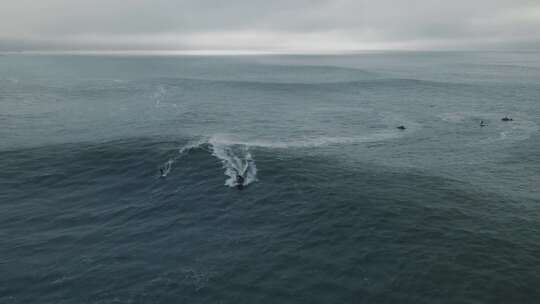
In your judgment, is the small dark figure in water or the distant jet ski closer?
the small dark figure in water

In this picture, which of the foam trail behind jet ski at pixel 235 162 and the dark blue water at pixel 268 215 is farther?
the foam trail behind jet ski at pixel 235 162

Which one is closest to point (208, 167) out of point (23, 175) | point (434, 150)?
point (23, 175)

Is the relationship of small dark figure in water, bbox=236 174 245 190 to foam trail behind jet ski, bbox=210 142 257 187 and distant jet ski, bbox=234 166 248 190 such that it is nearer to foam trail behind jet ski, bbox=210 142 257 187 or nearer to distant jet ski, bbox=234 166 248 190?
distant jet ski, bbox=234 166 248 190

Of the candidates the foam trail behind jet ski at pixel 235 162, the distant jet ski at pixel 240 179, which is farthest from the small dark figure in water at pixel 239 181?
the foam trail behind jet ski at pixel 235 162

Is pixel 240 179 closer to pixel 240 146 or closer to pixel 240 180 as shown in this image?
pixel 240 180

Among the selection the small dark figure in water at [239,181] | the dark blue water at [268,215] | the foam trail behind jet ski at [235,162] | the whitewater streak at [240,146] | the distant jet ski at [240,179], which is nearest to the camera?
the dark blue water at [268,215]

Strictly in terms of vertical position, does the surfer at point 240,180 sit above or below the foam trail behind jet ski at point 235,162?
below

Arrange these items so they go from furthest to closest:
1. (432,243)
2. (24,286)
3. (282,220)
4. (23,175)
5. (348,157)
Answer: (348,157) → (23,175) → (282,220) → (432,243) → (24,286)

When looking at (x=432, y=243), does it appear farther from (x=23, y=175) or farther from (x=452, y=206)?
(x=23, y=175)

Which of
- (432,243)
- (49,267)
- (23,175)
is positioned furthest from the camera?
(23,175)

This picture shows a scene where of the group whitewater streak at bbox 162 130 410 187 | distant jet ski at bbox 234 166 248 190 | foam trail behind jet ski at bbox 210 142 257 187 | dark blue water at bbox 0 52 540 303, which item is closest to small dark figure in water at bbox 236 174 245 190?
distant jet ski at bbox 234 166 248 190

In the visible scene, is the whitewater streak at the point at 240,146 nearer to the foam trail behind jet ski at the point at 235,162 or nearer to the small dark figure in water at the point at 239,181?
the foam trail behind jet ski at the point at 235,162
